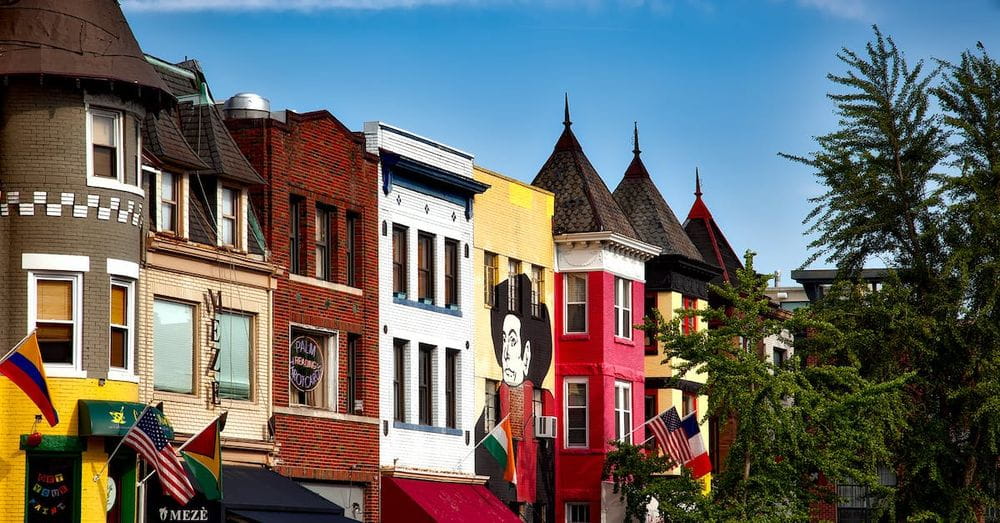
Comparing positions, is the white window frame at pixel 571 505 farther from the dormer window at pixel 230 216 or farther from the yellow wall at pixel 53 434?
the yellow wall at pixel 53 434

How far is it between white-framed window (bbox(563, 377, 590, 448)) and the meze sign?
13.9 meters

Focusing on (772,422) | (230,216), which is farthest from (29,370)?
(772,422)

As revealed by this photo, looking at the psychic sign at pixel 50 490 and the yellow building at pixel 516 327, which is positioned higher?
the yellow building at pixel 516 327

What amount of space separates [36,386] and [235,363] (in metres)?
8.40

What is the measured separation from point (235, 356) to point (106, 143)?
6.90m

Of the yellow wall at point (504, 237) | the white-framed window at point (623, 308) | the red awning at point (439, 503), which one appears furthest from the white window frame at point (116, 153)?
the white-framed window at point (623, 308)

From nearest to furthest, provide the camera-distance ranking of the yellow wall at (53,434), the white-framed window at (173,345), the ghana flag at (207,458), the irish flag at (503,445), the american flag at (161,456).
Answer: the yellow wall at (53,434)
the american flag at (161,456)
the ghana flag at (207,458)
the white-framed window at (173,345)
the irish flag at (503,445)

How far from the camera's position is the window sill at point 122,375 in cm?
3684

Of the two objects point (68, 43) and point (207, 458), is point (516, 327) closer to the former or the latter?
point (207, 458)

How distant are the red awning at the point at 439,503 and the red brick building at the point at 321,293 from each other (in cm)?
45

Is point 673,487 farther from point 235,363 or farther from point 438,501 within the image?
point 235,363

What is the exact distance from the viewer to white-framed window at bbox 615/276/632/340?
197 feet

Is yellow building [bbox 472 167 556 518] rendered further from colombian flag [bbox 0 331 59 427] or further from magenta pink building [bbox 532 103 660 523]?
colombian flag [bbox 0 331 59 427]

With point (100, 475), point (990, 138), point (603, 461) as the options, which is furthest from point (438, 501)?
point (990, 138)
